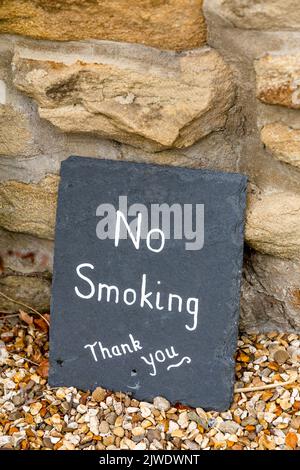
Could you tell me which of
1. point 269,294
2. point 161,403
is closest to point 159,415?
point 161,403

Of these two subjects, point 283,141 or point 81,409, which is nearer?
point 283,141

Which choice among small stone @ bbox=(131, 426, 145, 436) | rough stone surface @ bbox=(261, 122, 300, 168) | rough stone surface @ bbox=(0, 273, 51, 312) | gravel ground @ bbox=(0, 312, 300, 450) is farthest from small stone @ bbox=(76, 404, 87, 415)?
rough stone surface @ bbox=(261, 122, 300, 168)

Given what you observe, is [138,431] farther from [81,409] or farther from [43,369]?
[43,369]

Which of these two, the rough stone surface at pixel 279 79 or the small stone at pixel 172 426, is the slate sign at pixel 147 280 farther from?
the rough stone surface at pixel 279 79

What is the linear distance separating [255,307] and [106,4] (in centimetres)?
72

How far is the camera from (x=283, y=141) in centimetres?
145

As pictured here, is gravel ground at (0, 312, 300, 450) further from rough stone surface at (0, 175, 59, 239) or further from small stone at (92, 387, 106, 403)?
rough stone surface at (0, 175, 59, 239)

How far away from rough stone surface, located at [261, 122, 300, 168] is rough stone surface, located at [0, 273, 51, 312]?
640 mm

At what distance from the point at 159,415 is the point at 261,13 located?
2.61ft

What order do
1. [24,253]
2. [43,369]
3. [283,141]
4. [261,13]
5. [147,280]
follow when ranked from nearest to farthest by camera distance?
[261,13] → [283,141] → [147,280] → [43,369] → [24,253]

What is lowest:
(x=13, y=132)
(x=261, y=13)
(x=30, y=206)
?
(x=30, y=206)

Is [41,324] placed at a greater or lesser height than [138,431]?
greater

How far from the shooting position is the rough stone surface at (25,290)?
1811 millimetres

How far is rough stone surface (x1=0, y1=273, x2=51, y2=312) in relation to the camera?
1.81 metres
